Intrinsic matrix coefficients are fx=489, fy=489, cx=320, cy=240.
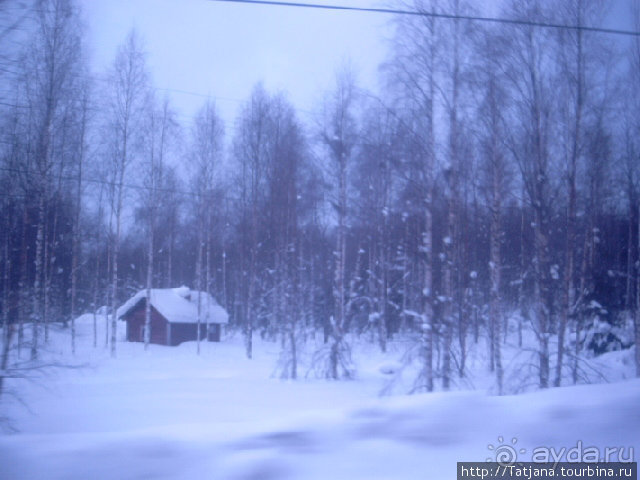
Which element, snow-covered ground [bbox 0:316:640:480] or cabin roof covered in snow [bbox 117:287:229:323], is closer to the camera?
snow-covered ground [bbox 0:316:640:480]

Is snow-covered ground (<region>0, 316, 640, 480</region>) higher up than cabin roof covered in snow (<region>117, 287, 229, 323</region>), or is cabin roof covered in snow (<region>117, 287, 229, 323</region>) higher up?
snow-covered ground (<region>0, 316, 640, 480</region>)

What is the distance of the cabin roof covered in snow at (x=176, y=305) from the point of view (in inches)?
1236

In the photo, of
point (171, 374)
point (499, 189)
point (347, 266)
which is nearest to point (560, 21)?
point (499, 189)

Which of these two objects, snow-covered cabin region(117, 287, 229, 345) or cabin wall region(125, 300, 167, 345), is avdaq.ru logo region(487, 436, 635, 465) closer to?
snow-covered cabin region(117, 287, 229, 345)

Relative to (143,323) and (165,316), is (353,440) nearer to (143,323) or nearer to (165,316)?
(165,316)

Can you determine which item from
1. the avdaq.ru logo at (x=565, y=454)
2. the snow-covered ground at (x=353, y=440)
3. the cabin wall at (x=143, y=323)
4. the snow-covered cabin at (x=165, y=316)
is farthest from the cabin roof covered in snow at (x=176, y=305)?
the avdaq.ru logo at (x=565, y=454)

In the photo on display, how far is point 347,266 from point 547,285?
66.3 ft

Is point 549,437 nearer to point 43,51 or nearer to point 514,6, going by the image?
point 514,6

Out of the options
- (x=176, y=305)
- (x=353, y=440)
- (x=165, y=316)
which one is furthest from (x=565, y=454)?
(x=176, y=305)

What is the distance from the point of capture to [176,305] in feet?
109

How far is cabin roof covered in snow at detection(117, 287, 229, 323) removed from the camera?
103 feet

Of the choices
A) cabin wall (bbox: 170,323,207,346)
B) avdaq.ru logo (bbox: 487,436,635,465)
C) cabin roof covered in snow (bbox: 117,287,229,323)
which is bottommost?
cabin wall (bbox: 170,323,207,346)

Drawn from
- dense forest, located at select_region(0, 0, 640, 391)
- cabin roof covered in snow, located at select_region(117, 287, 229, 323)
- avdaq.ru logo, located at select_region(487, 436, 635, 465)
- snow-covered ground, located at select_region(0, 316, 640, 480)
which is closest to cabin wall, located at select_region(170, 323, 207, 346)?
cabin roof covered in snow, located at select_region(117, 287, 229, 323)

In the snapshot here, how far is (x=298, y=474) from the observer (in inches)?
136
